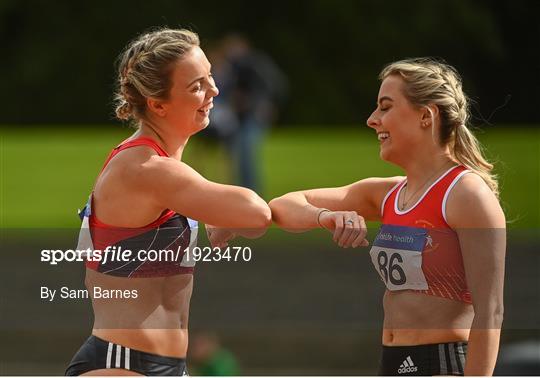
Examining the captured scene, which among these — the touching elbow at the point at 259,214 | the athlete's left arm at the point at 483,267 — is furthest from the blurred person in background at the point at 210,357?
the athlete's left arm at the point at 483,267

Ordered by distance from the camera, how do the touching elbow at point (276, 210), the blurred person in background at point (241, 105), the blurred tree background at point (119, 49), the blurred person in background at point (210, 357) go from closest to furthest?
the touching elbow at point (276, 210) → the blurred person in background at point (210, 357) → the blurred person in background at point (241, 105) → the blurred tree background at point (119, 49)

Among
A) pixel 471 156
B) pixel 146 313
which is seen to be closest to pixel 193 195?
pixel 146 313

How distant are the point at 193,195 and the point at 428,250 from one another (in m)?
0.61

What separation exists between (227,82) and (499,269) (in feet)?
32.3

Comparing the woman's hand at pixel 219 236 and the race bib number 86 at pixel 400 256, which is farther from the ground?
the woman's hand at pixel 219 236

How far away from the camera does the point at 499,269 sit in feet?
8.60

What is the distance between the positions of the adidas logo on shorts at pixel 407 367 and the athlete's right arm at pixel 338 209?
1.07 feet

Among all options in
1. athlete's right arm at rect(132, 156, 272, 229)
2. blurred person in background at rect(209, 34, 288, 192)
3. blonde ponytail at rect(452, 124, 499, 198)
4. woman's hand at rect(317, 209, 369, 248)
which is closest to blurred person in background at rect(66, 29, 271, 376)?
athlete's right arm at rect(132, 156, 272, 229)

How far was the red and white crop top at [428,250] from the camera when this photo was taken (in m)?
2.71

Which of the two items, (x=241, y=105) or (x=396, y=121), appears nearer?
(x=396, y=121)

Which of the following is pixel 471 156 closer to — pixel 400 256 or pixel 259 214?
pixel 400 256

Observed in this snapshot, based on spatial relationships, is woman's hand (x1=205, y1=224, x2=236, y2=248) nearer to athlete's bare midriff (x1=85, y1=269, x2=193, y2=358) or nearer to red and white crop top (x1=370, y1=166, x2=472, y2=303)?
athlete's bare midriff (x1=85, y1=269, x2=193, y2=358)

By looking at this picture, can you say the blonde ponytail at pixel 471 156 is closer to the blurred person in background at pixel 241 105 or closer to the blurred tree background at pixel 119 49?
the blurred person in background at pixel 241 105

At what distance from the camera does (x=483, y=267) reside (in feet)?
8.59
